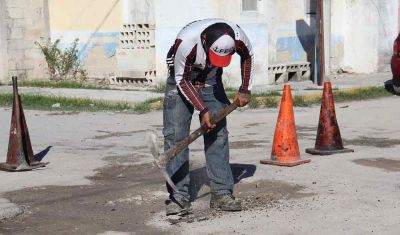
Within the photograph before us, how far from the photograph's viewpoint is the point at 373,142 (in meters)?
9.34

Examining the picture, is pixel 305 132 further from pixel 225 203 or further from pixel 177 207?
pixel 177 207

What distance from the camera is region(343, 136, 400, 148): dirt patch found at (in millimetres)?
9102

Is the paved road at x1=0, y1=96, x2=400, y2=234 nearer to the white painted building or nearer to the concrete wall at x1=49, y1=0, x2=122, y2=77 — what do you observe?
the white painted building

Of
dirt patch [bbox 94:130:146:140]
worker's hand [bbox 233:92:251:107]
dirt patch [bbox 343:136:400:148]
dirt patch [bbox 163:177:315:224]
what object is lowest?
dirt patch [bbox 163:177:315:224]

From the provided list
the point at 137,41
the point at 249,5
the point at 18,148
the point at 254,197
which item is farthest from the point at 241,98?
the point at 137,41

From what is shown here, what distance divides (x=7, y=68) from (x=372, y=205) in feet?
45.3

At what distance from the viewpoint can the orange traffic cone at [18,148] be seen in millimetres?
8016

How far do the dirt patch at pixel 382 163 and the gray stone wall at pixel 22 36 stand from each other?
12246 millimetres

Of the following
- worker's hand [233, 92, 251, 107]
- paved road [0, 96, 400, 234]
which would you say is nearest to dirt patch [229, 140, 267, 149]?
paved road [0, 96, 400, 234]

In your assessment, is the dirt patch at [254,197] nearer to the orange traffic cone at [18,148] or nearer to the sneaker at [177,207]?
the sneaker at [177,207]

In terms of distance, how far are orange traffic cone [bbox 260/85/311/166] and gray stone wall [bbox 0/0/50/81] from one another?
11.8 m

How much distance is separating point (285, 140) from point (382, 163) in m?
1.04

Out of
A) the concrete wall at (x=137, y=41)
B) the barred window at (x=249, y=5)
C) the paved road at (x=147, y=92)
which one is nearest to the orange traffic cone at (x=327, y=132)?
the paved road at (x=147, y=92)

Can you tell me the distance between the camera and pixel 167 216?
604 centimetres
